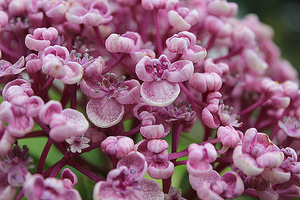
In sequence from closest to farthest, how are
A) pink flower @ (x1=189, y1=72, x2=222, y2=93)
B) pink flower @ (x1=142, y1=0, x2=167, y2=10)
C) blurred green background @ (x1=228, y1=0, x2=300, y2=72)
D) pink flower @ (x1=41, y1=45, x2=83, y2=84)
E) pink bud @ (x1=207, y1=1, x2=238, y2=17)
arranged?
1. pink flower @ (x1=41, y1=45, x2=83, y2=84)
2. pink flower @ (x1=189, y1=72, x2=222, y2=93)
3. pink flower @ (x1=142, y1=0, x2=167, y2=10)
4. pink bud @ (x1=207, y1=1, x2=238, y2=17)
5. blurred green background @ (x1=228, y1=0, x2=300, y2=72)

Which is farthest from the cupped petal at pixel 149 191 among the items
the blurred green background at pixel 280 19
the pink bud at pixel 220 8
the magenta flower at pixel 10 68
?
the blurred green background at pixel 280 19

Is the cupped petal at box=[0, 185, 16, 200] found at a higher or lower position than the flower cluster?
lower

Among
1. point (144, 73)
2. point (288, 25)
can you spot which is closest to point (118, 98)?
point (144, 73)

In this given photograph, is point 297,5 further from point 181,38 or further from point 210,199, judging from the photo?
point 210,199

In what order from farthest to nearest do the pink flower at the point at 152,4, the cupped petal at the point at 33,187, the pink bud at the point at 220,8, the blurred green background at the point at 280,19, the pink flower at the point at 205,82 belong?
the blurred green background at the point at 280,19 < the pink bud at the point at 220,8 < the pink flower at the point at 152,4 < the pink flower at the point at 205,82 < the cupped petal at the point at 33,187

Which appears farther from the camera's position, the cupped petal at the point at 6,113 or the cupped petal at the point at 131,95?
the cupped petal at the point at 131,95

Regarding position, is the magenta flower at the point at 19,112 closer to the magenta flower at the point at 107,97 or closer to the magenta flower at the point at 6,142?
the magenta flower at the point at 6,142

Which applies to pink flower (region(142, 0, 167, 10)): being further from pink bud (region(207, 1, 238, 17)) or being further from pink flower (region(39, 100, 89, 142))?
pink flower (region(39, 100, 89, 142))

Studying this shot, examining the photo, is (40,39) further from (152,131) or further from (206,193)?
(206,193)

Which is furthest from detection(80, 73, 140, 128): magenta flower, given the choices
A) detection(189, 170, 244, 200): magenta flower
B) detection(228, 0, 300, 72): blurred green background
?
detection(228, 0, 300, 72): blurred green background
